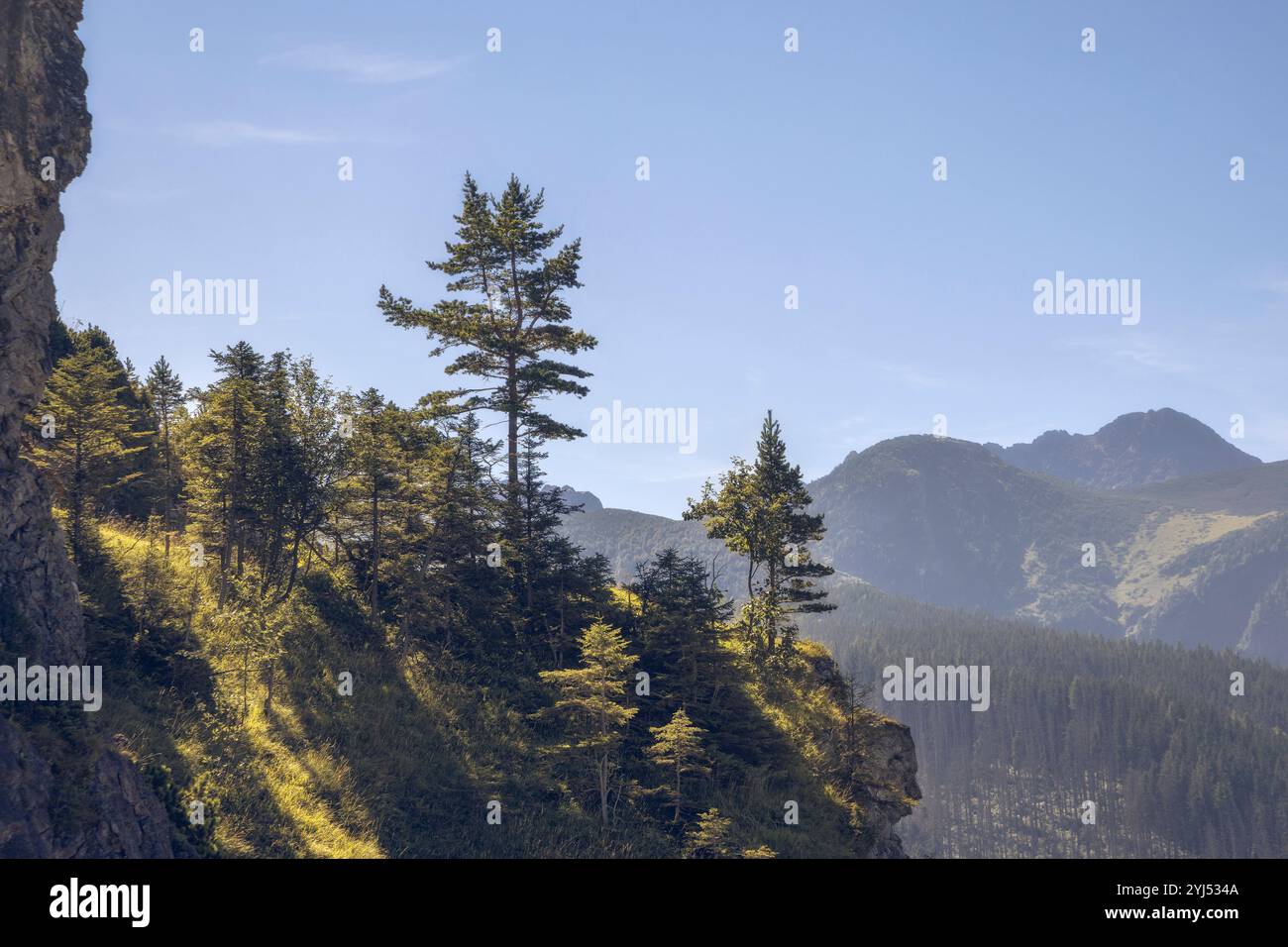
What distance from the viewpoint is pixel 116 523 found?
3844 cm

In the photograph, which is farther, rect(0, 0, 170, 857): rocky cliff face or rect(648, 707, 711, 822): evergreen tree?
rect(648, 707, 711, 822): evergreen tree

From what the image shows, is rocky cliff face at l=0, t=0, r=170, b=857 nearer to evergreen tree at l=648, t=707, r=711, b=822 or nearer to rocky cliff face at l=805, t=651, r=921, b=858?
evergreen tree at l=648, t=707, r=711, b=822

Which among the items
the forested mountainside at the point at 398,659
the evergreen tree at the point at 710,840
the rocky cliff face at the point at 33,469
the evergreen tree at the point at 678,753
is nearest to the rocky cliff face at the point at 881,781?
the forested mountainside at the point at 398,659

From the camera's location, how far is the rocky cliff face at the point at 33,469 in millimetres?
19844

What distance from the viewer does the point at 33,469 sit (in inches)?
1010

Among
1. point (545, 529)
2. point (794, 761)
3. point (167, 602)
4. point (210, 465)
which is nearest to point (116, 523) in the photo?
point (210, 465)

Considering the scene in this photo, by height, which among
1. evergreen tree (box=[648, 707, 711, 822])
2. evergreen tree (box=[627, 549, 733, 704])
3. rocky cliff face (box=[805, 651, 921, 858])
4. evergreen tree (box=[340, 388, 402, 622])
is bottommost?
rocky cliff face (box=[805, 651, 921, 858])

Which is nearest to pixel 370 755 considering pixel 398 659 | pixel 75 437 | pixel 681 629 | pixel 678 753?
pixel 398 659

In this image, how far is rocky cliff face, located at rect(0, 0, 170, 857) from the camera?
19844mm

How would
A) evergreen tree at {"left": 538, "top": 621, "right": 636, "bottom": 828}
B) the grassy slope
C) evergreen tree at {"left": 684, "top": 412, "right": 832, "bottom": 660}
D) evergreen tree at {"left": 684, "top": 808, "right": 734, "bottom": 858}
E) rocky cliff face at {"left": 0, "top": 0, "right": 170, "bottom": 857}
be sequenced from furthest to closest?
evergreen tree at {"left": 684, "top": 412, "right": 832, "bottom": 660} < evergreen tree at {"left": 538, "top": 621, "right": 636, "bottom": 828} < evergreen tree at {"left": 684, "top": 808, "right": 734, "bottom": 858} < the grassy slope < rocky cliff face at {"left": 0, "top": 0, "right": 170, "bottom": 857}

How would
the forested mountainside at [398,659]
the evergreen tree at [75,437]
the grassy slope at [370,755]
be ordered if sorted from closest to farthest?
the grassy slope at [370,755], the forested mountainside at [398,659], the evergreen tree at [75,437]

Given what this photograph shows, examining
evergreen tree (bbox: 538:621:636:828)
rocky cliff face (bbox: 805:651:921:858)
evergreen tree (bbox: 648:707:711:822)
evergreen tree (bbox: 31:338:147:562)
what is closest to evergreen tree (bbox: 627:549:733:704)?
evergreen tree (bbox: 648:707:711:822)

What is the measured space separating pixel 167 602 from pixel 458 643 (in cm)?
1134

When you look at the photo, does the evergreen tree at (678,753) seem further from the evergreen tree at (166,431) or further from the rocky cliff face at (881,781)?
the evergreen tree at (166,431)
